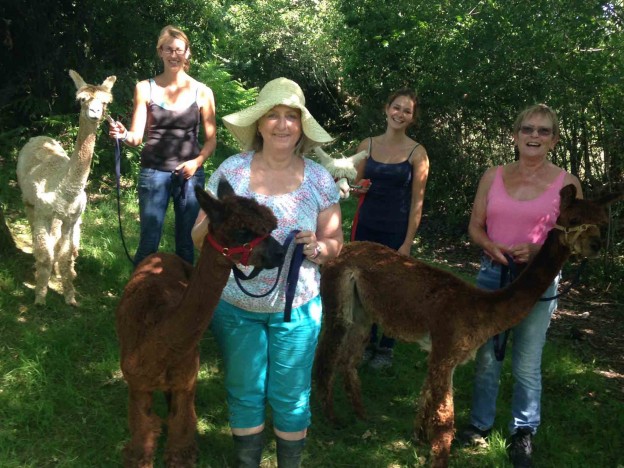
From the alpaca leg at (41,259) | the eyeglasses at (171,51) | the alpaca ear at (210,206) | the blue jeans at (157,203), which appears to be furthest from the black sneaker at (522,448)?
the alpaca leg at (41,259)

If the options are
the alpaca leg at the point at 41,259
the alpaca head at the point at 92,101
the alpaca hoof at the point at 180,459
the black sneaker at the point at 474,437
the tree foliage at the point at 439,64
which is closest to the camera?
the alpaca hoof at the point at 180,459

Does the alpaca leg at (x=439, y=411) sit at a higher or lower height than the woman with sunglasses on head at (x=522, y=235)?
lower

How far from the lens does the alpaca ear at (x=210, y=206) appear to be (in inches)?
91.5

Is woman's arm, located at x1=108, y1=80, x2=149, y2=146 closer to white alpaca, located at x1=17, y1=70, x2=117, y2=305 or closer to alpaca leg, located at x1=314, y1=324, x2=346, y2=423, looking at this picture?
white alpaca, located at x1=17, y1=70, x2=117, y2=305

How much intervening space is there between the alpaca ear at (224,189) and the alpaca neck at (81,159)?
2564mm

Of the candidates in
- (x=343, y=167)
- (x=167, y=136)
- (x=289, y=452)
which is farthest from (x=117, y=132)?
(x=289, y=452)

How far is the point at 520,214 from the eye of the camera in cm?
326

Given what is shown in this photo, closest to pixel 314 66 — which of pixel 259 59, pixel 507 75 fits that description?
pixel 259 59

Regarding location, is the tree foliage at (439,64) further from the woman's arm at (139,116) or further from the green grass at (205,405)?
the woman's arm at (139,116)

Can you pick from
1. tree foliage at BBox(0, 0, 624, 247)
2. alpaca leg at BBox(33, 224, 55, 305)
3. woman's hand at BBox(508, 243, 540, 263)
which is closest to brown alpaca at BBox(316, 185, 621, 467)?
woman's hand at BBox(508, 243, 540, 263)

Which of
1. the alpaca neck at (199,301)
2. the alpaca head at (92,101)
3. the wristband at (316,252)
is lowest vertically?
the alpaca neck at (199,301)

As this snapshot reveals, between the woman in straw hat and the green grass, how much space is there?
2.85ft

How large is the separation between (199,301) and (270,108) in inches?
36.3

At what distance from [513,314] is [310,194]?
139cm
